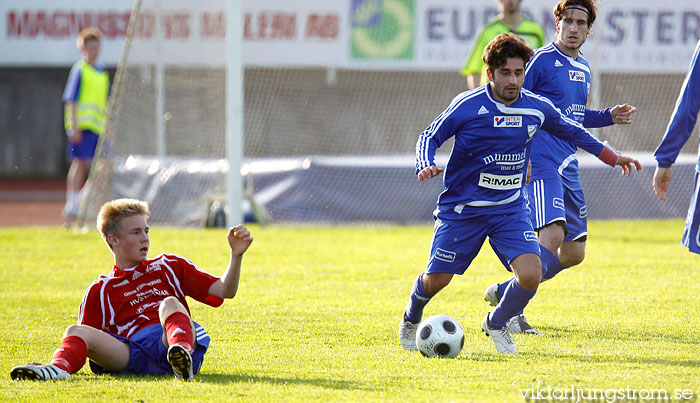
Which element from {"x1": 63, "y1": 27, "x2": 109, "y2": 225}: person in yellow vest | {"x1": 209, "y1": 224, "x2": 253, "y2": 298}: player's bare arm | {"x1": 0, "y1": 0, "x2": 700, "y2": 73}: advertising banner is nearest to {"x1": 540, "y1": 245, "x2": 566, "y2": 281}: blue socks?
{"x1": 209, "y1": 224, "x2": 253, "y2": 298}: player's bare arm

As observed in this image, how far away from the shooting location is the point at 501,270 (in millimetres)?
8297

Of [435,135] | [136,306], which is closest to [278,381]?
[136,306]

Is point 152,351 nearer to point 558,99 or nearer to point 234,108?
point 558,99

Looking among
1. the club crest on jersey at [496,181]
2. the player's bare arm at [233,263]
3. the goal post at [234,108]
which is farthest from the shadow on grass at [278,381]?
the goal post at [234,108]

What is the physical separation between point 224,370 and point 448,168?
1561mm

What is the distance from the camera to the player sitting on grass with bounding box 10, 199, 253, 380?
4242mm

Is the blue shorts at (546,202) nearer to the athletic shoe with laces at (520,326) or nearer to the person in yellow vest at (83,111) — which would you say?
the athletic shoe with laces at (520,326)

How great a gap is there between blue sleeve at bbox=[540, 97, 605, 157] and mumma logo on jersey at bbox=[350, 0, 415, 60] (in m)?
9.88

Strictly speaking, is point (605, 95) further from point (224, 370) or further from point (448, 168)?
point (224, 370)

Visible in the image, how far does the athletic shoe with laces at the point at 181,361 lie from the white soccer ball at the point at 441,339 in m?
1.22

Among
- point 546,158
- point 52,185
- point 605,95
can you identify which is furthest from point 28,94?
point 546,158

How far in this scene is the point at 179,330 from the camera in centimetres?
416

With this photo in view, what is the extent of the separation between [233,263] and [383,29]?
11136 mm

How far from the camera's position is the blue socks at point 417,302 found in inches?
197
